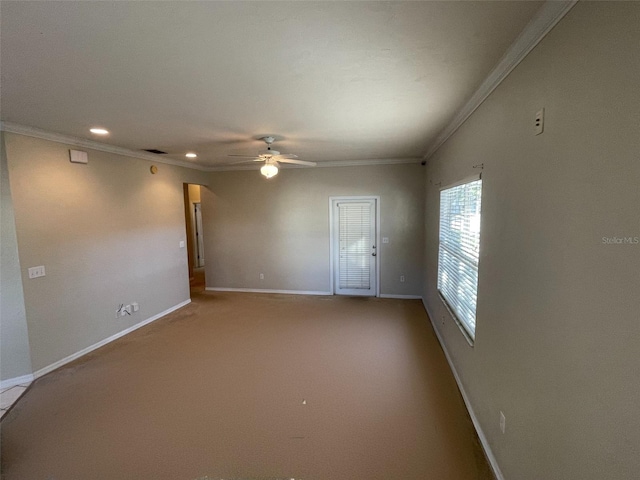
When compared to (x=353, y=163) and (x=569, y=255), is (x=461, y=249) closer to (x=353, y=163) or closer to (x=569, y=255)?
(x=569, y=255)

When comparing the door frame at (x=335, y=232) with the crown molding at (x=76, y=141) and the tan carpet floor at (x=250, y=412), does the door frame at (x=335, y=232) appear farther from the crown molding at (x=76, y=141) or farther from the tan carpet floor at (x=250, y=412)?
the crown molding at (x=76, y=141)

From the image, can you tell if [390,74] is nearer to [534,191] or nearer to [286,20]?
[286,20]

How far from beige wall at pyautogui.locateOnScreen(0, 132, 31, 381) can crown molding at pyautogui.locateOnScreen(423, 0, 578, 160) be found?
4287 millimetres

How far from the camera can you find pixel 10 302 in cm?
283

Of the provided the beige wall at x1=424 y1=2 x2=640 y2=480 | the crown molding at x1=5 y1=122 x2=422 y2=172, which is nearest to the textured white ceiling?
the crown molding at x1=5 y1=122 x2=422 y2=172

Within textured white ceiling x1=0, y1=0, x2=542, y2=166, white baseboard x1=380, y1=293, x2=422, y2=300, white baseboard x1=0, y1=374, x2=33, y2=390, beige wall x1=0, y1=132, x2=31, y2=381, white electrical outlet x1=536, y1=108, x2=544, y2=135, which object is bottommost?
white baseboard x1=0, y1=374, x2=33, y2=390

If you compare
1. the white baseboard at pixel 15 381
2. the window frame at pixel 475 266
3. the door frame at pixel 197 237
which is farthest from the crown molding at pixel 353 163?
the white baseboard at pixel 15 381

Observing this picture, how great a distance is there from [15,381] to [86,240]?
5.24ft

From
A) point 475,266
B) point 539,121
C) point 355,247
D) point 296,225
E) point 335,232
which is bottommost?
point 355,247

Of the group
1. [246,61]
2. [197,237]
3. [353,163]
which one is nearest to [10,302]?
[246,61]

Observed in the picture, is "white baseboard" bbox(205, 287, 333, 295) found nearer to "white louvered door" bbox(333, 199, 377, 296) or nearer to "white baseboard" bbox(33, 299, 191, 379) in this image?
"white louvered door" bbox(333, 199, 377, 296)

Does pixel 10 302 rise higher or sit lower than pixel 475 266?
lower

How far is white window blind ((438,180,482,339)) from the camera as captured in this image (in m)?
2.39

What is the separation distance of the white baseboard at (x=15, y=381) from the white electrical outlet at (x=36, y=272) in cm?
105
